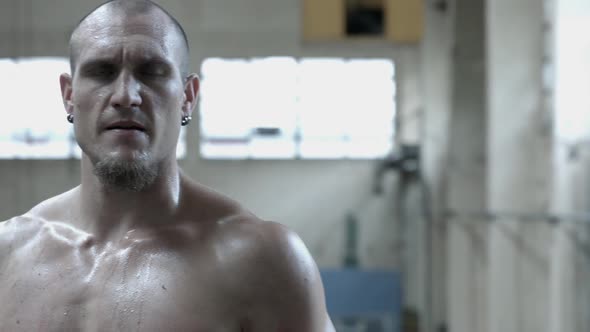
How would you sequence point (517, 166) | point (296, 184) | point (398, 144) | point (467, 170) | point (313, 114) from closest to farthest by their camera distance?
point (517, 166)
point (467, 170)
point (313, 114)
point (296, 184)
point (398, 144)

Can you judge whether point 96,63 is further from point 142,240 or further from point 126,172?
point 142,240

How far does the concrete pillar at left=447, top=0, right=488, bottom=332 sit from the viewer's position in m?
6.57

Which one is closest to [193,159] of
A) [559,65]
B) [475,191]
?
[559,65]

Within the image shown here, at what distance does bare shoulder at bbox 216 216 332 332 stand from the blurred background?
74 cm

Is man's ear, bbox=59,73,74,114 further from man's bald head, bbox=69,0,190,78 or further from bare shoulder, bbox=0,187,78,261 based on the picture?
bare shoulder, bbox=0,187,78,261

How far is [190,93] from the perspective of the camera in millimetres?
1278

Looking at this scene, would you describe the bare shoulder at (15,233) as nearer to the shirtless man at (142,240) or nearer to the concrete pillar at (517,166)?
the shirtless man at (142,240)

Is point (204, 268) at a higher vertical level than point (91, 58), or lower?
lower

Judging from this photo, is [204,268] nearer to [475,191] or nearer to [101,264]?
[101,264]

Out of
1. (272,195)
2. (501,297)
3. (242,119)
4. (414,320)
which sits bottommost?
(414,320)

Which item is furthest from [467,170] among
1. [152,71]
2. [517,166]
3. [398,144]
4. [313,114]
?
[152,71]

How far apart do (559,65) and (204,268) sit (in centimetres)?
303

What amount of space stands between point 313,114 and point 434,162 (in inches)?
61.4

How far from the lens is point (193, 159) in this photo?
3781 mm
